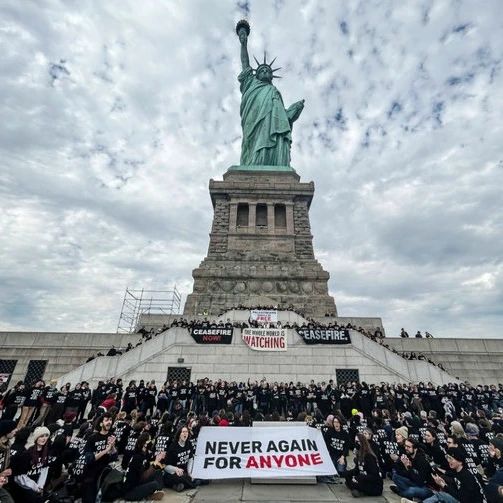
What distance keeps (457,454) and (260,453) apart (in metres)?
4.01

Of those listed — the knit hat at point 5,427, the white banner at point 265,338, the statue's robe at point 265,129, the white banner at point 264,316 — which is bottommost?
the knit hat at point 5,427

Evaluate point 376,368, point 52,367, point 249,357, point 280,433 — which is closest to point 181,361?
point 249,357

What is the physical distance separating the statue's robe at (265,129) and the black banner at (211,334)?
91.2ft

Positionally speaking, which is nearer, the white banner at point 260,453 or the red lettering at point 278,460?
the white banner at point 260,453

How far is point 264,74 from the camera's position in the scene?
49.2 metres

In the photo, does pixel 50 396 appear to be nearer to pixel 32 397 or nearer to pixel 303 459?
pixel 32 397

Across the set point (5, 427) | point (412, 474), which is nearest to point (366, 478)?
point (412, 474)

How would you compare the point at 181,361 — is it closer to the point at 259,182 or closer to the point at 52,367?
the point at 52,367

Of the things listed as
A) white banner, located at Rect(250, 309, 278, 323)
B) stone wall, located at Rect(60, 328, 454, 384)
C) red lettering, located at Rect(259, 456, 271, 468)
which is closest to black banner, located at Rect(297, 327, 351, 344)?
stone wall, located at Rect(60, 328, 454, 384)

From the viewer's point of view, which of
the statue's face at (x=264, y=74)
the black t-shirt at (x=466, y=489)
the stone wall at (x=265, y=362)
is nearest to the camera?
the black t-shirt at (x=466, y=489)

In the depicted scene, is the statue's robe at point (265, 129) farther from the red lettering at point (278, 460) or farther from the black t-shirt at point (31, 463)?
the black t-shirt at point (31, 463)

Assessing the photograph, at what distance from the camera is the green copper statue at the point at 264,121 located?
4369 centimetres

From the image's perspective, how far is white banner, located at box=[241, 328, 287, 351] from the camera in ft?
67.4

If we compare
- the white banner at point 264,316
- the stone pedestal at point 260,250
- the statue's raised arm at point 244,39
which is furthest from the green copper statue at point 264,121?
the white banner at point 264,316
